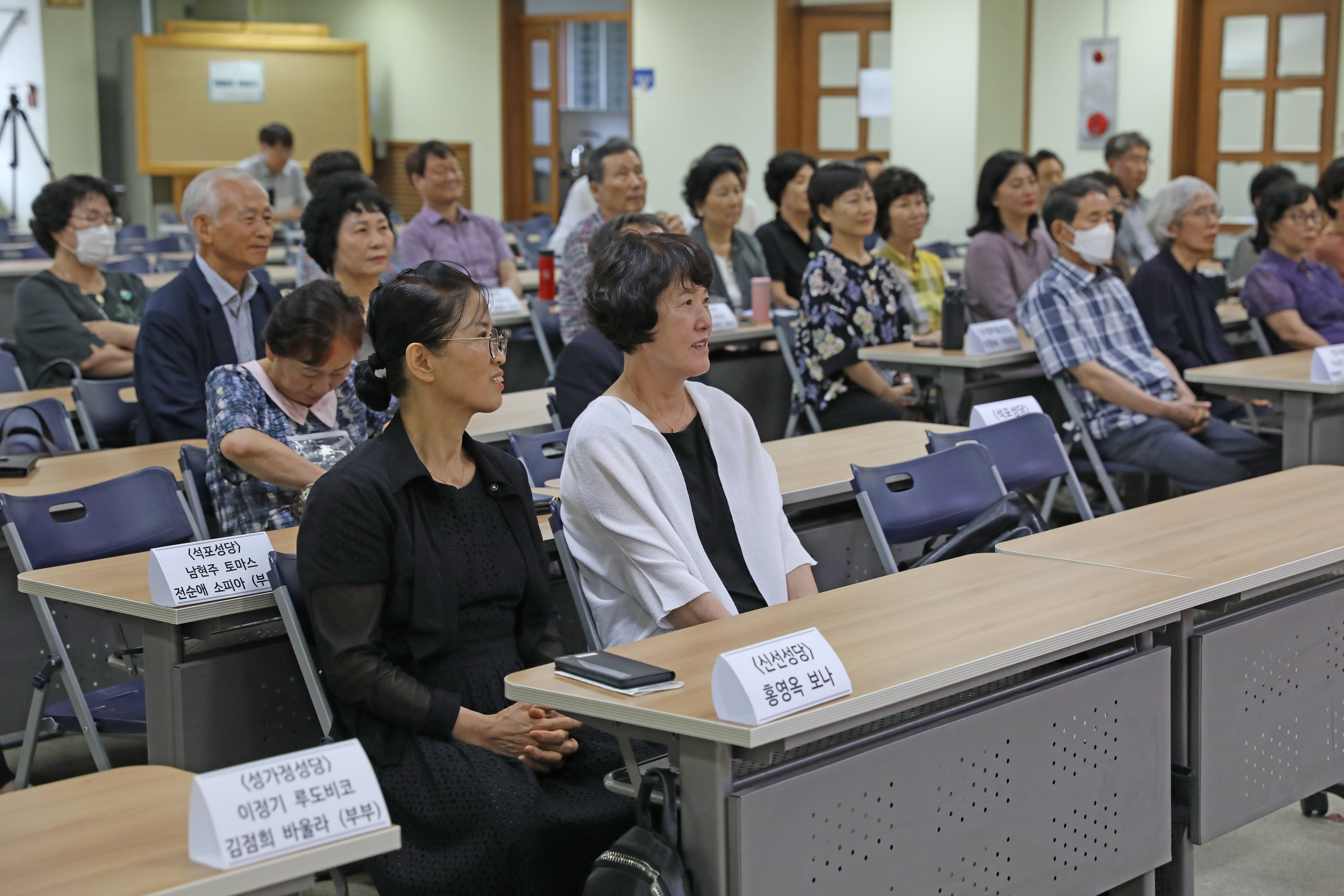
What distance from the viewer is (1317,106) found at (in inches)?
347

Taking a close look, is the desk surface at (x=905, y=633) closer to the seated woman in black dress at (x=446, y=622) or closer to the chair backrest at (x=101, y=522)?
the seated woman in black dress at (x=446, y=622)

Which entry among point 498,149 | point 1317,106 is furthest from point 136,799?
point 498,149

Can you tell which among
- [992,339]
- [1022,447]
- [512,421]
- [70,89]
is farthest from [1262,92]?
[70,89]

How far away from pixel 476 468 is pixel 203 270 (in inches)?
68.4

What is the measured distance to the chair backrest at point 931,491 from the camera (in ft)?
9.27

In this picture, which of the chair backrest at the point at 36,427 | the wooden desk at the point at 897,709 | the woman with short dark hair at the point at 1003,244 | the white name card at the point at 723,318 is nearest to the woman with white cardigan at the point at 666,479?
the wooden desk at the point at 897,709

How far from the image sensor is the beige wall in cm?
1223

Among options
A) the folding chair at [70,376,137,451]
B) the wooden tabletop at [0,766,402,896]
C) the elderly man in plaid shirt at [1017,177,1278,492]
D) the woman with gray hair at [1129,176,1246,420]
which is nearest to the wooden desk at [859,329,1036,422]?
the elderly man in plaid shirt at [1017,177,1278,492]

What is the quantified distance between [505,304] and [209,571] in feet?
11.9

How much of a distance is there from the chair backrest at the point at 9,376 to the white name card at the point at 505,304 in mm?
1836

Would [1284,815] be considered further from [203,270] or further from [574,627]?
[203,270]

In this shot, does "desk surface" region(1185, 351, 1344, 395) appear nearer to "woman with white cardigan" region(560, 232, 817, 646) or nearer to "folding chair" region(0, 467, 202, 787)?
"woman with white cardigan" region(560, 232, 817, 646)

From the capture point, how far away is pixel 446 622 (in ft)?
7.12

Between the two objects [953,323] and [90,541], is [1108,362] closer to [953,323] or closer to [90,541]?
[953,323]
